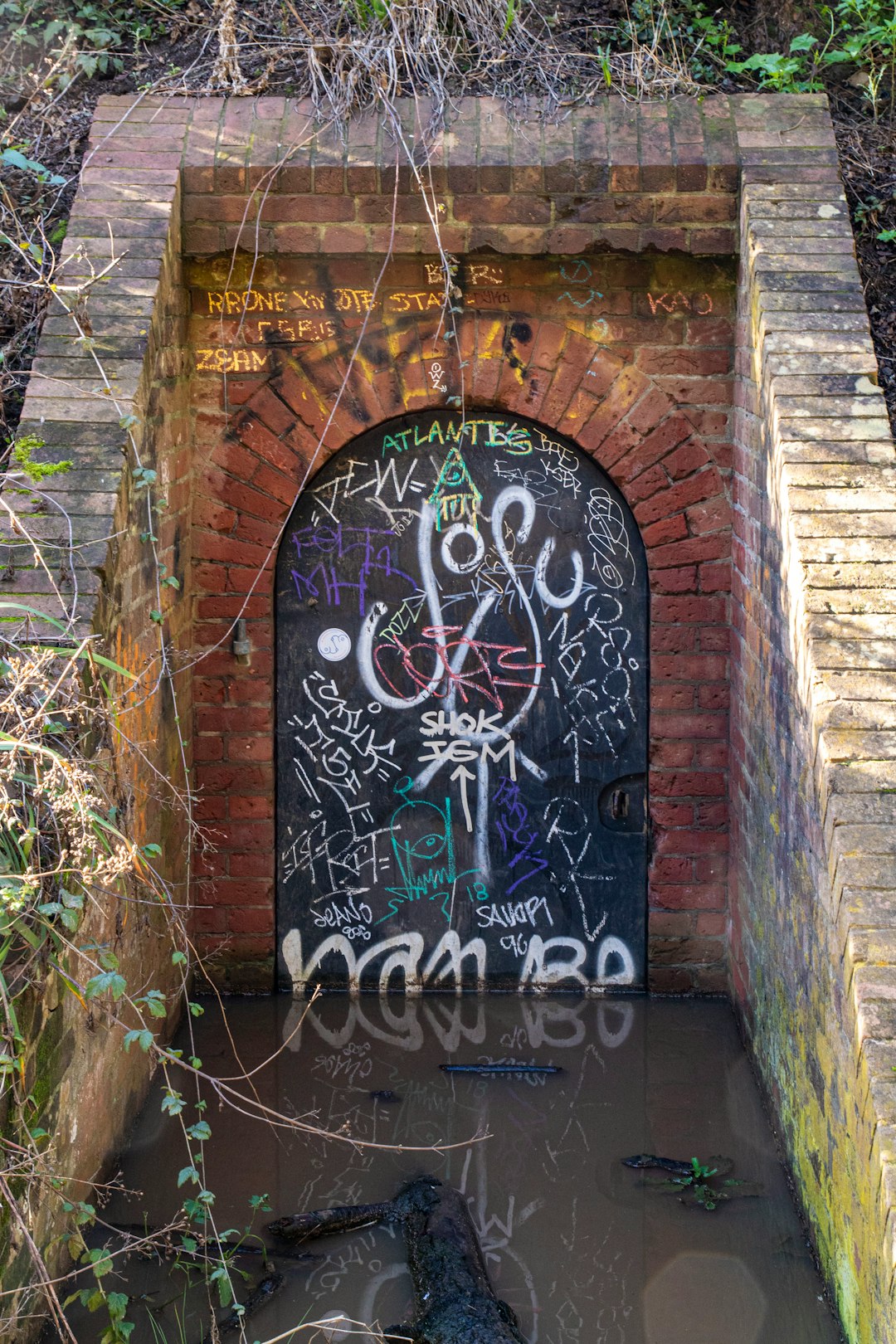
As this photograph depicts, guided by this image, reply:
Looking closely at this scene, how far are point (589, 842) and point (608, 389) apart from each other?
5.98ft

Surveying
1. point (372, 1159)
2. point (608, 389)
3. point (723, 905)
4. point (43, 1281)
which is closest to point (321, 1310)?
point (372, 1159)

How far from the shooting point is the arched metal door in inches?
191

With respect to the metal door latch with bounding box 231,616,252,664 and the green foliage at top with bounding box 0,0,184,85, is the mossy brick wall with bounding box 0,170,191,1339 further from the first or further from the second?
the green foliage at top with bounding box 0,0,184,85

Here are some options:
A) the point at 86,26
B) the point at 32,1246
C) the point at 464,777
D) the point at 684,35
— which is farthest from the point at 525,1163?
Answer: the point at 86,26

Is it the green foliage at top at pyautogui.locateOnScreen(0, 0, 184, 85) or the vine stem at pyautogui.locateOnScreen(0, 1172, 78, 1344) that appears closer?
the vine stem at pyautogui.locateOnScreen(0, 1172, 78, 1344)

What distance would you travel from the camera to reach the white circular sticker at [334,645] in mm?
4902

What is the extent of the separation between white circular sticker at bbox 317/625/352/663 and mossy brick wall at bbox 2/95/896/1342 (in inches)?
9.1

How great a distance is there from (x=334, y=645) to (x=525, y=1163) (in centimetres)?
210

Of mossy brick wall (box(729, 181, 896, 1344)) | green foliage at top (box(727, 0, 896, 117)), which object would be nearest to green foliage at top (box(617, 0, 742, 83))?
green foliage at top (box(727, 0, 896, 117))

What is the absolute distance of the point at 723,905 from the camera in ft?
16.1

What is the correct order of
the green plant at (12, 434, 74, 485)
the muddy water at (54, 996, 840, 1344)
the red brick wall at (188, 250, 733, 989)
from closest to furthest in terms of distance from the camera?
the muddy water at (54, 996, 840, 1344), the green plant at (12, 434, 74, 485), the red brick wall at (188, 250, 733, 989)

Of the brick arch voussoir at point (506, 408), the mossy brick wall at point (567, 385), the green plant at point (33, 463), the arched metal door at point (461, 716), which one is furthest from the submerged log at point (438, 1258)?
the brick arch voussoir at point (506, 408)

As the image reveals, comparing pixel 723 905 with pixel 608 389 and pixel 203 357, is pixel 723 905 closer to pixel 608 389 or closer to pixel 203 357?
pixel 608 389

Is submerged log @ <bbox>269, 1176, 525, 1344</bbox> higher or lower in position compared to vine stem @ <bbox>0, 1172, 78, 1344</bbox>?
lower
